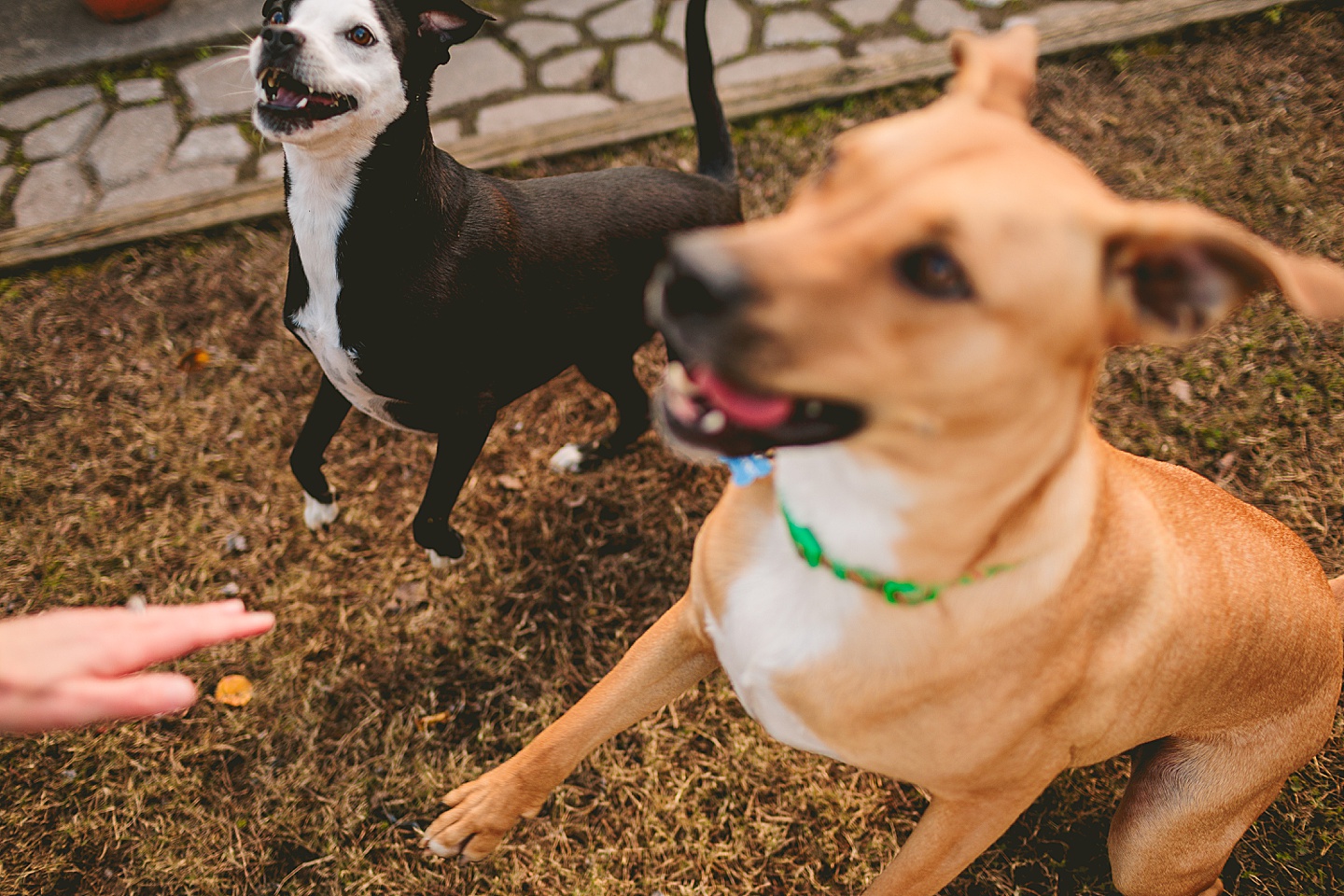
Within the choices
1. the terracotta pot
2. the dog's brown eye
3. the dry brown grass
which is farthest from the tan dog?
the terracotta pot

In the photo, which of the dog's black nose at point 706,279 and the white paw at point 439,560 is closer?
the dog's black nose at point 706,279

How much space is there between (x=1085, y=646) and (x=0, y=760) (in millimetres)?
3437

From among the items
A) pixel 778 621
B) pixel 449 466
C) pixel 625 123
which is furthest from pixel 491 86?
pixel 778 621

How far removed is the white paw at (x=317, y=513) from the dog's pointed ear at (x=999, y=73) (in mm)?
2667

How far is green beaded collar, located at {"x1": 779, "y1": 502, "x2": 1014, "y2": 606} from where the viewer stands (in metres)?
1.70

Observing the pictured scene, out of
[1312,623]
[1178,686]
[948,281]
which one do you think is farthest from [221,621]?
[1312,623]

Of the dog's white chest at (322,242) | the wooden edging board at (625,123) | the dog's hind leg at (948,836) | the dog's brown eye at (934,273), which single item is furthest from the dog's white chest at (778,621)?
the wooden edging board at (625,123)

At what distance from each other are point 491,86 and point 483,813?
12.5 ft

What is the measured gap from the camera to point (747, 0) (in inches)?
201

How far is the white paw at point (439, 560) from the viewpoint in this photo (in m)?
3.38

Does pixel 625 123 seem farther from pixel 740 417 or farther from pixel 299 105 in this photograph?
pixel 740 417

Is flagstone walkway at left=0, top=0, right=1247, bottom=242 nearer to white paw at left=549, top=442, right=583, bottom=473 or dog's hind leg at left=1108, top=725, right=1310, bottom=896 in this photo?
white paw at left=549, top=442, right=583, bottom=473

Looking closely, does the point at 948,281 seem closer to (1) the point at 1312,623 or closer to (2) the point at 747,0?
(1) the point at 1312,623

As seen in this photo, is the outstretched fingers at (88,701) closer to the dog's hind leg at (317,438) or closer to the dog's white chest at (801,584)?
the dog's white chest at (801,584)
